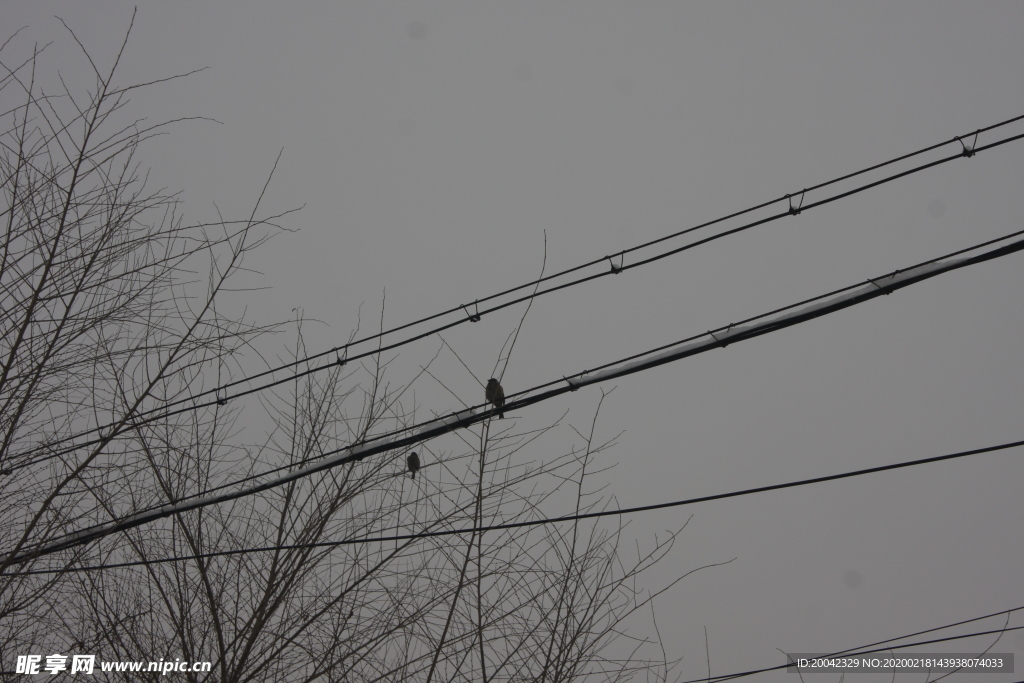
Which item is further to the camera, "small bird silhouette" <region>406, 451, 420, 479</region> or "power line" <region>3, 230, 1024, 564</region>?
"small bird silhouette" <region>406, 451, 420, 479</region>

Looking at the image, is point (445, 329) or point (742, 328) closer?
point (742, 328)

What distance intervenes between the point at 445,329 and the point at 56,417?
7.60 feet

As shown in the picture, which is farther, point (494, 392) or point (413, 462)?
point (413, 462)

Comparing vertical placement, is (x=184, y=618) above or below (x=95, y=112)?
below

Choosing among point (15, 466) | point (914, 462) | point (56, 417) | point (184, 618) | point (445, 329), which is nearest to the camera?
point (914, 462)

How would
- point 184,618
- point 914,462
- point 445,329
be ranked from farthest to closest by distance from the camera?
point 184,618
point 445,329
point 914,462

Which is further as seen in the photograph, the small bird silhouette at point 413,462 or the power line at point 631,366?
the small bird silhouette at point 413,462

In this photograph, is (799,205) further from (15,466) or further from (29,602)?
(29,602)

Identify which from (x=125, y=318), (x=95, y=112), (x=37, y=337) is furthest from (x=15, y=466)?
(x=95, y=112)

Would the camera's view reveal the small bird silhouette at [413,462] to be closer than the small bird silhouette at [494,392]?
No

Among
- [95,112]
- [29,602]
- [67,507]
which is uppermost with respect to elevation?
[95,112]

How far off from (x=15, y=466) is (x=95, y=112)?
188 centimetres

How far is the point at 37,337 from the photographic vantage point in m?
3.67

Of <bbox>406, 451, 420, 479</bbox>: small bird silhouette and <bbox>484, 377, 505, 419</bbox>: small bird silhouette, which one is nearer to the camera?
<bbox>484, 377, 505, 419</bbox>: small bird silhouette
